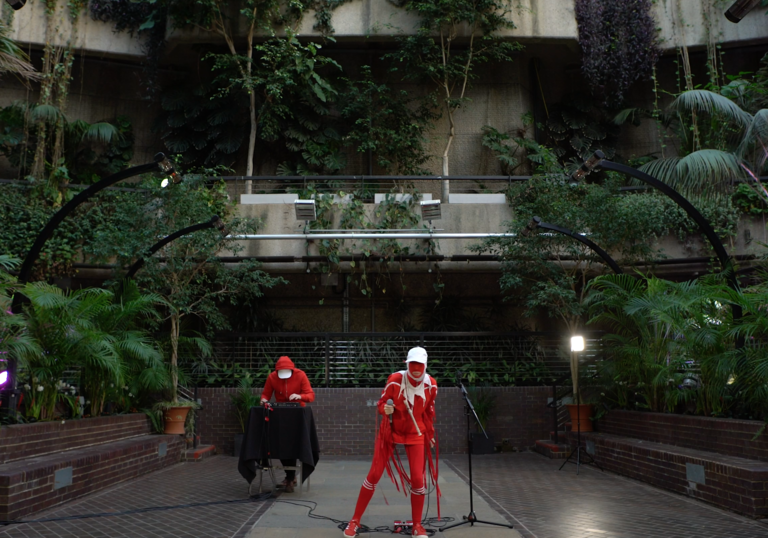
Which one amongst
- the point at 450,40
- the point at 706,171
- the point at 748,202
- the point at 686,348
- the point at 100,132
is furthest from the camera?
the point at 100,132

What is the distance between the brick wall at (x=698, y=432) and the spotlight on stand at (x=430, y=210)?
5.51 m

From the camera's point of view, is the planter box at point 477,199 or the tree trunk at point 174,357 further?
the planter box at point 477,199

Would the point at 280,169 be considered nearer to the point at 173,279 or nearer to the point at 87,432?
the point at 173,279

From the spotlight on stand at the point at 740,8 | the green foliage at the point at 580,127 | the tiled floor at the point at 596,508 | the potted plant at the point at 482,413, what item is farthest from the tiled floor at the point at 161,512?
the green foliage at the point at 580,127

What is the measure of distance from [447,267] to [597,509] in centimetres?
938

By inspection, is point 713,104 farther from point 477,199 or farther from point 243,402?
point 243,402

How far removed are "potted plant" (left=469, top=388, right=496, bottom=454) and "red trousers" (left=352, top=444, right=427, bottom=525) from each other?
25.6ft

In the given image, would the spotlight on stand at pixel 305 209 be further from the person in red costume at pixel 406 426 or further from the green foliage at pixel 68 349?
the person in red costume at pixel 406 426

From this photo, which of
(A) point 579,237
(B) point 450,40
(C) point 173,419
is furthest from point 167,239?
(B) point 450,40

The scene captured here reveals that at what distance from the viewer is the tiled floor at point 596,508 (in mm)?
6340

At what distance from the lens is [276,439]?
329 inches

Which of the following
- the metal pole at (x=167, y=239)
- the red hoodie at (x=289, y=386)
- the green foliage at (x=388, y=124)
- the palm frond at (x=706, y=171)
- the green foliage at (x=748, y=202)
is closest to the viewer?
the red hoodie at (x=289, y=386)

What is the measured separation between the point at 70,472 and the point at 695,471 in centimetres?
690

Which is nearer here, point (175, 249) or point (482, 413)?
point (175, 249)
